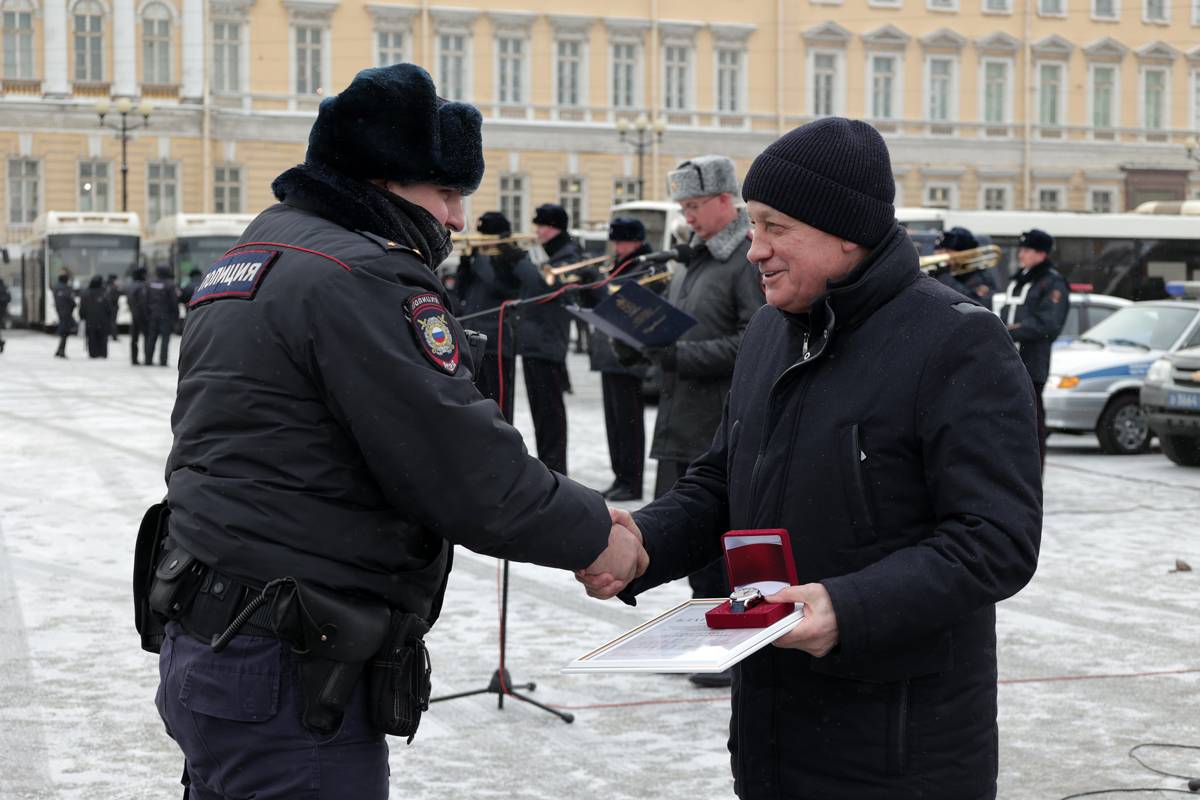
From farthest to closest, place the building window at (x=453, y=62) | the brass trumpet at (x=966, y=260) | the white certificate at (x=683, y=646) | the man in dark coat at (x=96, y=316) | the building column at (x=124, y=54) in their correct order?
1. the building window at (x=453, y=62)
2. the building column at (x=124, y=54)
3. the man in dark coat at (x=96, y=316)
4. the brass trumpet at (x=966, y=260)
5. the white certificate at (x=683, y=646)

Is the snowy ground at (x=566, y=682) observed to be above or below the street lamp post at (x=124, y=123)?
below

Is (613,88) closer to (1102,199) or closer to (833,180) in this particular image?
(1102,199)

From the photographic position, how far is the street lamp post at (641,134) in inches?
1767

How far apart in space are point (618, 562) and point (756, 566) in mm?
337

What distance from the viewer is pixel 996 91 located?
59.6 m

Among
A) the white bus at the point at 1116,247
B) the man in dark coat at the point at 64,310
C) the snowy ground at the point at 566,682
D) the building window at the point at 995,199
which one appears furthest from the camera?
the building window at the point at 995,199

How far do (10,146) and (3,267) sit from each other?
13.0ft

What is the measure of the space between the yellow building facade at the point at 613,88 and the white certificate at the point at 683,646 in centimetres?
4192

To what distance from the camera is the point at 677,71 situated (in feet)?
184

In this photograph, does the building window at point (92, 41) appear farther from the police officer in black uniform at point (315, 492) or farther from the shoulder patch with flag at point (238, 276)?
the police officer in black uniform at point (315, 492)

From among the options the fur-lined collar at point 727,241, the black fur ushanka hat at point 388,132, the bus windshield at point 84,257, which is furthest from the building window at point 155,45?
the black fur ushanka hat at point 388,132

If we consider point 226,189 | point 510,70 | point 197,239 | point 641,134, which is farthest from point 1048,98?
point 197,239

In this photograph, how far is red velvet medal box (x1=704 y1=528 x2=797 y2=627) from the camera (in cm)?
283

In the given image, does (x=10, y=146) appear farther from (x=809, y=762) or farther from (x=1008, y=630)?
(x=809, y=762)
